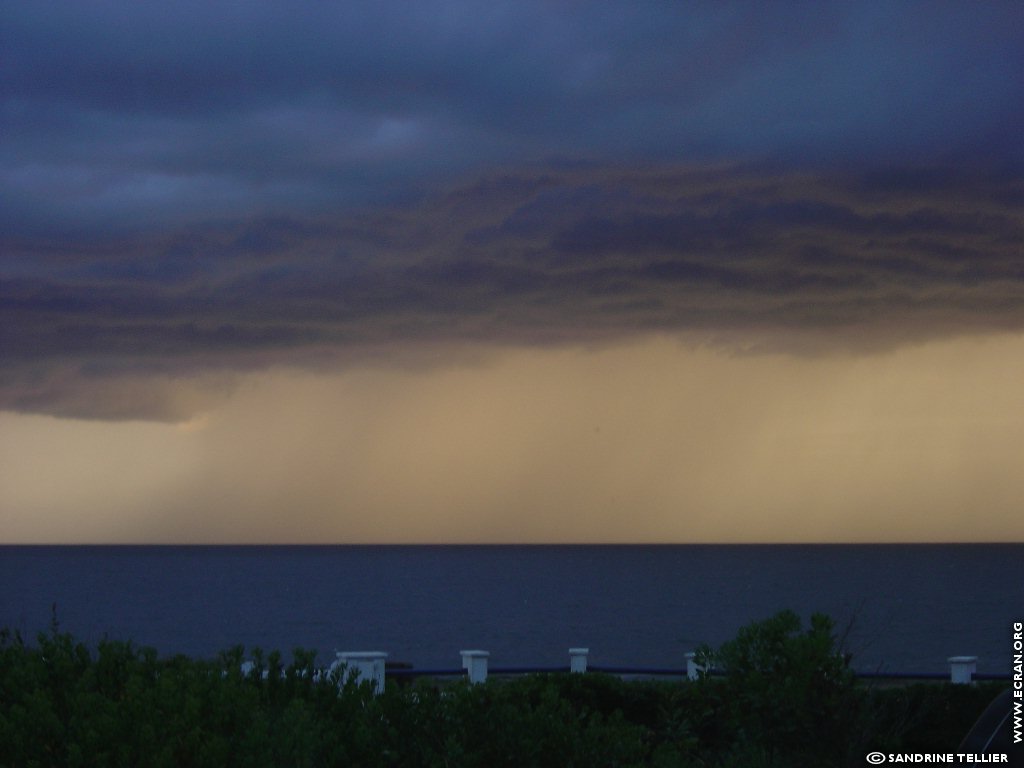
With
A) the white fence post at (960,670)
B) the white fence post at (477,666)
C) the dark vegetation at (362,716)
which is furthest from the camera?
the white fence post at (960,670)

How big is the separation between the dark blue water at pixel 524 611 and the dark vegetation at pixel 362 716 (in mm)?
26849

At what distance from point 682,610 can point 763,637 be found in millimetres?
101498

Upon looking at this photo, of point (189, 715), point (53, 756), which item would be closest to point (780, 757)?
point (189, 715)

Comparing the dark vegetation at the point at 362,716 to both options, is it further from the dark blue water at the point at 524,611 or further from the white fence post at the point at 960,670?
the dark blue water at the point at 524,611

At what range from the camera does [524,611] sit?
10888 centimetres

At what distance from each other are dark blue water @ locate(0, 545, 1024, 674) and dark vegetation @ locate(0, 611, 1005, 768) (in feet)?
88.1

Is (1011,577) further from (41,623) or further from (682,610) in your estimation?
(41,623)

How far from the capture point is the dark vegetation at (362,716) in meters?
7.39

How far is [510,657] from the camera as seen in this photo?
6956 cm

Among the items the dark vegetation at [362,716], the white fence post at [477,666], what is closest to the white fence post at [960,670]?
the white fence post at [477,666]

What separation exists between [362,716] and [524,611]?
10229 cm

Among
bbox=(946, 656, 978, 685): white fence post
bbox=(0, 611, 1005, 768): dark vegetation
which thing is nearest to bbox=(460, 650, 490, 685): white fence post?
bbox=(946, 656, 978, 685): white fence post

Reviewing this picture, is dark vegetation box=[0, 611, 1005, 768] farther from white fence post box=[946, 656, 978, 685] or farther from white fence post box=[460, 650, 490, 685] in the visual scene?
white fence post box=[946, 656, 978, 685]

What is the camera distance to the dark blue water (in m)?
75.0
